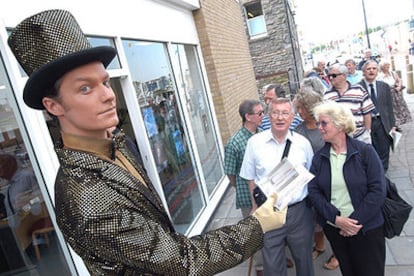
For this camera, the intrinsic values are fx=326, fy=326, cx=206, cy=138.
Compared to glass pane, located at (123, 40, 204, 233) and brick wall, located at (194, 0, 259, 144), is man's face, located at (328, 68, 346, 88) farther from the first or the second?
brick wall, located at (194, 0, 259, 144)

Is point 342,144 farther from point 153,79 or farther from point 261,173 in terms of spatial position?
point 153,79

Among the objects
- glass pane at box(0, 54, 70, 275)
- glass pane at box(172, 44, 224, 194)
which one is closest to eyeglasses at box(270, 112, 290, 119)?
glass pane at box(0, 54, 70, 275)

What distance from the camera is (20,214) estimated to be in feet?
8.21

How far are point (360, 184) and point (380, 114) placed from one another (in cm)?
270

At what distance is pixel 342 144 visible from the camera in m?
2.45

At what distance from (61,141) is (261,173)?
1803mm

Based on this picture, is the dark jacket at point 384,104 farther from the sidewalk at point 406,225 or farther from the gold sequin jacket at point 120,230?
the gold sequin jacket at point 120,230

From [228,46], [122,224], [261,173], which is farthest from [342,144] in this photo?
[228,46]

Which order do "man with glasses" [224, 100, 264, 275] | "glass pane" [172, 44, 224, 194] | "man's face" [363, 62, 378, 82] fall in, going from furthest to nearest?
1. "glass pane" [172, 44, 224, 194]
2. "man's face" [363, 62, 378, 82]
3. "man with glasses" [224, 100, 264, 275]

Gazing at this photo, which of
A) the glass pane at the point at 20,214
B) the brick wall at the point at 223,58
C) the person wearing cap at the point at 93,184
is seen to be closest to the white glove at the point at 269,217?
the person wearing cap at the point at 93,184

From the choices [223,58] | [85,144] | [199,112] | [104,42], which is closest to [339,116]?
[85,144]

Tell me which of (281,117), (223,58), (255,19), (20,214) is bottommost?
(20,214)

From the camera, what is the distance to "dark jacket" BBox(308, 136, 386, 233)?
7.56 feet

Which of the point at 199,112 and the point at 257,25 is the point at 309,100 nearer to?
the point at 199,112
